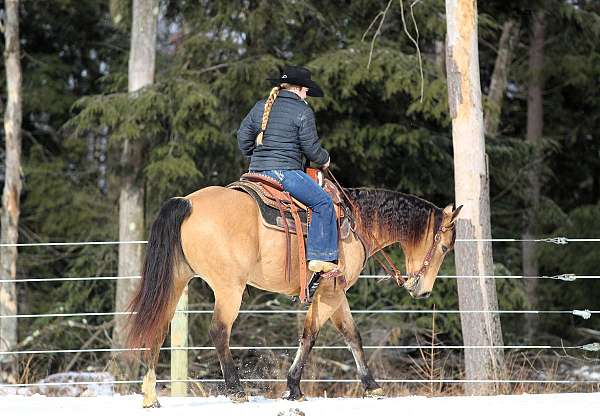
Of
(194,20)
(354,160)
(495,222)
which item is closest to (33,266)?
(194,20)

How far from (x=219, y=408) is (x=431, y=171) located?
8.07 metres

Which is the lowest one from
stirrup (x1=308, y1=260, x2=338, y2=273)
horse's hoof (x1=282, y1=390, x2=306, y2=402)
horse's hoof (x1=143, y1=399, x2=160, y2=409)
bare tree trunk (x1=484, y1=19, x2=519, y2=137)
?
horse's hoof (x1=143, y1=399, x2=160, y2=409)

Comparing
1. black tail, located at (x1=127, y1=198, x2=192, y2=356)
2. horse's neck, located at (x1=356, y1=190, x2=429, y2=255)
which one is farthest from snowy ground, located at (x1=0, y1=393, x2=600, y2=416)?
horse's neck, located at (x1=356, y1=190, x2=429, y2=255)

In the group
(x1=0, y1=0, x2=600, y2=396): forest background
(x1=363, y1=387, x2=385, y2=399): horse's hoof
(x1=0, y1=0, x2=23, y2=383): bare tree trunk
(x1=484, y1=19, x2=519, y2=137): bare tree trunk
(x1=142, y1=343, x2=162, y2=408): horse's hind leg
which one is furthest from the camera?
(x1=484, y1=19, x2=519, y2=137): bare tree trunk

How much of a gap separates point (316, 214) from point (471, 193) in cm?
262

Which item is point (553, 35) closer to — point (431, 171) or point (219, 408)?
point (431, 171)

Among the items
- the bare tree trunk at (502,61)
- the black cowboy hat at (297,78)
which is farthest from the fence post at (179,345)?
the bare tree trunk at (502,61)

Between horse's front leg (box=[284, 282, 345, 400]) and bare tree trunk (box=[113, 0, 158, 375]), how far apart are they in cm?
702

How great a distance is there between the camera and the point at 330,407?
19.9 ft

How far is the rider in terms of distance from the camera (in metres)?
6.27

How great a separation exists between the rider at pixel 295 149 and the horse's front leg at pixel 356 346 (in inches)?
26.4

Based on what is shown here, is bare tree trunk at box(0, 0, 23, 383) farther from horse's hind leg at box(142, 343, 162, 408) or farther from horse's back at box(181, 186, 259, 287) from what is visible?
→ horse's back at box(181, 186, 259, 287)

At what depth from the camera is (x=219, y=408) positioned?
6012 millimetres

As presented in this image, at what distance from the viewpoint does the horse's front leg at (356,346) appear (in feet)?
22.0
